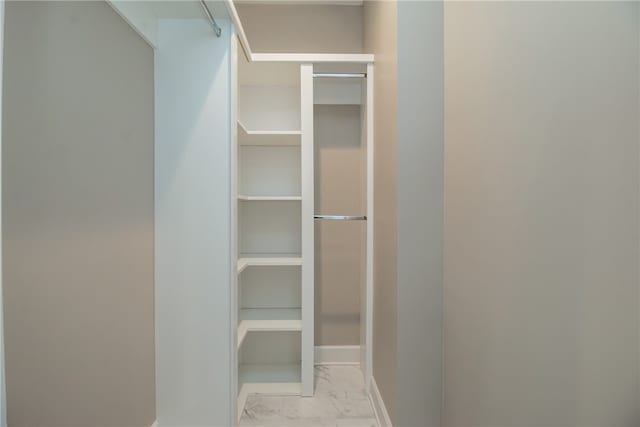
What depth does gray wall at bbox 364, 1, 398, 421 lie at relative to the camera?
1426mm

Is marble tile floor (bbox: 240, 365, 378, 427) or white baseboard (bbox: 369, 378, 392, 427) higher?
white baseboard (bbox: 369, 378, 392, 427)

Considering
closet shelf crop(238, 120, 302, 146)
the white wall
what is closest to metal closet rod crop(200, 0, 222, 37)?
the white wall

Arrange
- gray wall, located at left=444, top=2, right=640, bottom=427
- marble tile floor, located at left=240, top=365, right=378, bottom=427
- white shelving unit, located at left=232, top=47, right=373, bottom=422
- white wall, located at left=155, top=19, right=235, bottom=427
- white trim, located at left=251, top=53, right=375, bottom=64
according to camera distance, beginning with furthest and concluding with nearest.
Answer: white shelving unit, located at left=232, top=47, right=373, bottom=422
white trim, located at left=251, top=53, right=375, bottom=64
marble tile floor, located at left=240, top=365, right=378, bottom=427
white wall, located at left=155, top=19, right=235, bottom=427
gray wall, located at left=444, top=2, right=640, bottom=427

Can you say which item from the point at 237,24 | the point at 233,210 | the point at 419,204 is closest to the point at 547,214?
the point at 419,204

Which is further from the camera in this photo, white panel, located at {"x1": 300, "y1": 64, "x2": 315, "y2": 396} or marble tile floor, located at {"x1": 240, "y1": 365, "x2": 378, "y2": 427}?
white panel, located at {"x1": 300, "y1": 64, "x2": 315, "y2": 396}

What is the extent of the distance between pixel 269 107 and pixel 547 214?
1.84m

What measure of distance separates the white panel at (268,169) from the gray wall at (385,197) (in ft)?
2.26

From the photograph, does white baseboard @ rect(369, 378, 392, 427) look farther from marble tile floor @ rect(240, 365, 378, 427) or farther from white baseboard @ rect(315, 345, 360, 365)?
white baseboard @ rect(315, 345, 360, 365)

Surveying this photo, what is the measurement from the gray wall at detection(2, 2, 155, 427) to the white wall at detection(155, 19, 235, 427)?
80 mm

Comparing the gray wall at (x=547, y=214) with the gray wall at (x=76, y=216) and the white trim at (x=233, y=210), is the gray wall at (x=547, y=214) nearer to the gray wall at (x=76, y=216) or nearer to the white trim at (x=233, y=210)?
the white trim at (x=233, y=210)

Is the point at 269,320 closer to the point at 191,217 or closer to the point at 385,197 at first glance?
the point at 191,217

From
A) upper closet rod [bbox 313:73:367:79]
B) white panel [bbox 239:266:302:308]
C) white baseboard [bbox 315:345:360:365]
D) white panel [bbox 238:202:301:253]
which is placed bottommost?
white baseboard [bbox 315:345:360:365]

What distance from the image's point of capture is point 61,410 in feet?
3.06

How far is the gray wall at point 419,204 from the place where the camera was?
1375 millimetres
